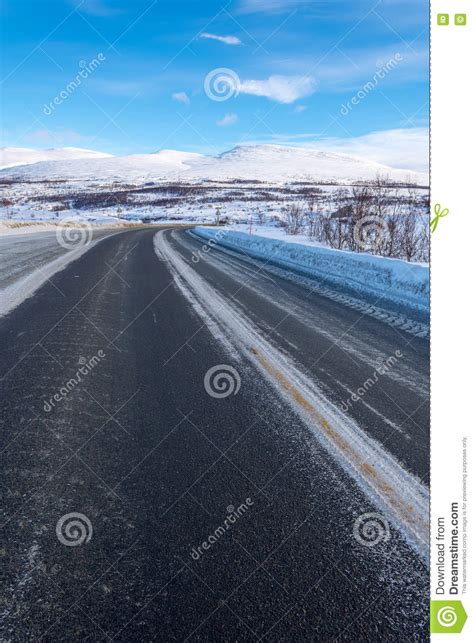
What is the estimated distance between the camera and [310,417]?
338 cm

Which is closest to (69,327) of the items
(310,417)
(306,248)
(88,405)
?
(88,405)

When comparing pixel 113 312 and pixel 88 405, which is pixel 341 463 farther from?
pixel 113 312
